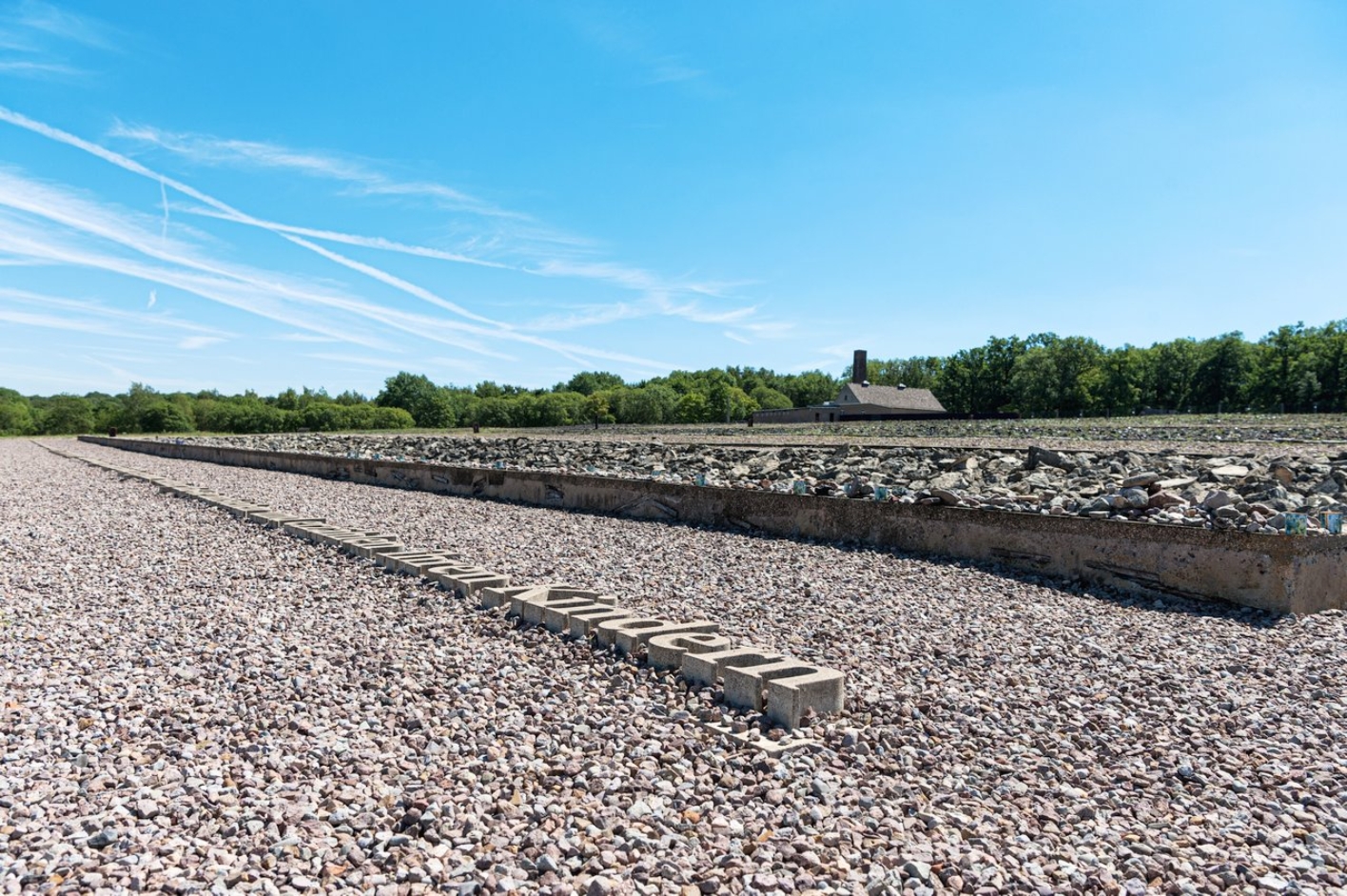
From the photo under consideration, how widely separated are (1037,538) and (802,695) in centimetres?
524

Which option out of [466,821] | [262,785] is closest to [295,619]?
[262,785]

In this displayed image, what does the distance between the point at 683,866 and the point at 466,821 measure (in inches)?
37.1

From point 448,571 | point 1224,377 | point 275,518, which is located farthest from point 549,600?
point 1224,377

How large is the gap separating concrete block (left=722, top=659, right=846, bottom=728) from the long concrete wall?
15.2ft

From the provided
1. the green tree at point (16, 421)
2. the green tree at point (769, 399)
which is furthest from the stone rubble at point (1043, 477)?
the green tree at point (769, 399)

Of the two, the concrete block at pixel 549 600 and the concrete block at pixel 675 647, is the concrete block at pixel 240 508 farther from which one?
the concrete block at pixel 675 647

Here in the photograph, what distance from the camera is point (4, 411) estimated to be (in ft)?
274

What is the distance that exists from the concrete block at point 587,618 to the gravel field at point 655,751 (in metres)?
0.17

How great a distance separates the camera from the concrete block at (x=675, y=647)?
5277mm

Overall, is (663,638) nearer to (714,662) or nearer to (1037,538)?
(714,662)

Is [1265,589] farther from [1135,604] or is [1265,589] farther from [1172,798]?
[1172,798]

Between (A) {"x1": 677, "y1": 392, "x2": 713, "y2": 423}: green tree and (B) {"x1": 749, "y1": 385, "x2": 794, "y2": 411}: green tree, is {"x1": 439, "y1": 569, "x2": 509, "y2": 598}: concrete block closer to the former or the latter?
(A) {"x1": 677, "y1": 392, "x2": 713, "y2": 423}: green tree

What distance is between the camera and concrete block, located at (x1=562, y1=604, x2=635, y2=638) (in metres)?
6.08

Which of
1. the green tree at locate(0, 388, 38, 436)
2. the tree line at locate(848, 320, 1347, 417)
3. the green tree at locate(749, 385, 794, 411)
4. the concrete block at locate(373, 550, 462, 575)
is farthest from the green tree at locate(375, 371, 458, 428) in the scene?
the concrete block at locate(373, 550, 462, 575)
